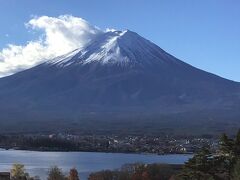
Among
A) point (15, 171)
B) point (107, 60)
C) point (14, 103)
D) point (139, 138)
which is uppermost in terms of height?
point (107, 60)

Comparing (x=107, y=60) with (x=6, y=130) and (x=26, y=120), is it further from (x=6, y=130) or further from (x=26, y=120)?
(x=6, y=130)

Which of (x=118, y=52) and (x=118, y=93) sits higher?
(x=118, y=52)

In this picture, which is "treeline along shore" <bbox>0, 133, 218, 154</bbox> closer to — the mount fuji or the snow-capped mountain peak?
the mount fuji

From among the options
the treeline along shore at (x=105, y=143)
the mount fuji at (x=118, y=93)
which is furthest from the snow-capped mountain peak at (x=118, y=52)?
the treeline along shore at (x=105, y=143)

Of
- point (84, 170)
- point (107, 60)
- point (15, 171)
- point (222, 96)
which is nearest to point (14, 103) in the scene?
point (107, 60)

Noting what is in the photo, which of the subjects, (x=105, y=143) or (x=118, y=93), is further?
(x=118, y=93)

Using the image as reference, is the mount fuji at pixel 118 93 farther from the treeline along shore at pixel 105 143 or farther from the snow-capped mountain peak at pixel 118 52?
Answer: the treeline along shore at pixel 105 143

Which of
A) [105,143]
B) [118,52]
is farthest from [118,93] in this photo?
[105,143]

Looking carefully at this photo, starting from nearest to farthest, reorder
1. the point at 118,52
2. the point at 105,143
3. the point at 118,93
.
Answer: the point at 105,143 < the point at 118,93 < the point at 118,52

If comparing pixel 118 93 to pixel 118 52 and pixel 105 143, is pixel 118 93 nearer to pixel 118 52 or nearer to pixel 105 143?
pixel 118 52
